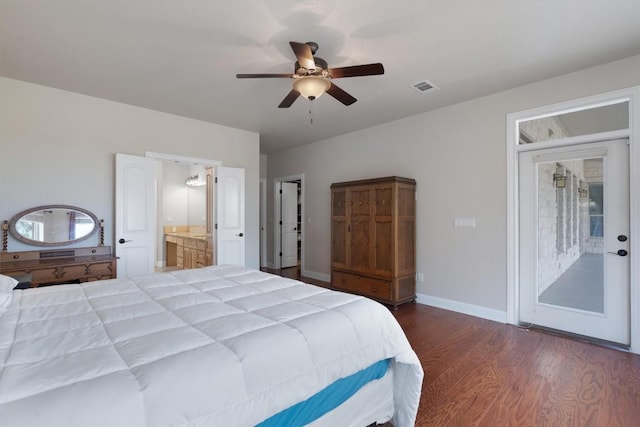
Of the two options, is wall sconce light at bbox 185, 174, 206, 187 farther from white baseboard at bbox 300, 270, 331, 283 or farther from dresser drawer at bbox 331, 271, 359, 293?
dresser drawer at bbox 331, 271, 359, 293

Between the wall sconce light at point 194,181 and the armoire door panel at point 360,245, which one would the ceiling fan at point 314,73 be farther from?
the wall sconce light at point 194,181

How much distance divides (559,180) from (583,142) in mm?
423

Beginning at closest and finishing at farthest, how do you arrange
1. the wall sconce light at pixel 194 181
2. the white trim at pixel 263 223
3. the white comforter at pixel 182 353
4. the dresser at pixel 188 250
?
the white comforter at pixel 182 353 < the dresser at pixel 188 250 < the white trim at pixel 263 223 < the wall sconce light at pixel 194 181

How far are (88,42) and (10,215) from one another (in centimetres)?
209

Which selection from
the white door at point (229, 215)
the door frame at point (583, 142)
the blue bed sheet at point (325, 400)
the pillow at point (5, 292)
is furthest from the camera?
the white door at point (229, 215)

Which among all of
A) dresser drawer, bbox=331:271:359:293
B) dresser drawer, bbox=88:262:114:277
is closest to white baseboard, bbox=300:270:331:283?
dresser drawer, bbox=331:271:359:293

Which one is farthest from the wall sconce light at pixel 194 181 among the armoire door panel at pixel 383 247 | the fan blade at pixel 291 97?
the fan blade at pixel 291 97

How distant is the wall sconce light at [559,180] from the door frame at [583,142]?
1.06 ft

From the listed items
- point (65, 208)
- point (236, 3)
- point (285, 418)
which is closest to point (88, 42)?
point (236, 3)

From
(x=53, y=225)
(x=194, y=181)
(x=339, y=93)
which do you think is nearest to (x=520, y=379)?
(x=339, y=93)

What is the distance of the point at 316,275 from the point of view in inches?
230

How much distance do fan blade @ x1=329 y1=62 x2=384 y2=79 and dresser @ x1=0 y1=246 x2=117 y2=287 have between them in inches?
123

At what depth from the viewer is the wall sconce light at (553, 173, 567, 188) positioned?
10.7 ft

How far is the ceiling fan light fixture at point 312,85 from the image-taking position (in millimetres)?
2451
